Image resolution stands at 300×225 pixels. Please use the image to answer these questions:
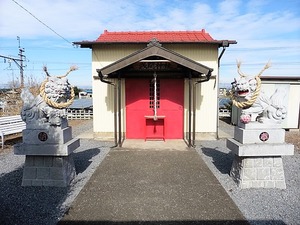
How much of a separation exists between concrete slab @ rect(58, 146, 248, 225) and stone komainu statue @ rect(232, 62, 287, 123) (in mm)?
1688

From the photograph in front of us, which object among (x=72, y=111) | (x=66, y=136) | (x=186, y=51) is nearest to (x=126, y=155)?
(x=66, y=136)

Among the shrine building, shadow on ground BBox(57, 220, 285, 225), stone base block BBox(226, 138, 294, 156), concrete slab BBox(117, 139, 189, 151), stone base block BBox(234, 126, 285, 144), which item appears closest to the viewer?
shadow on ground BBox(57, 220, 285, 225)

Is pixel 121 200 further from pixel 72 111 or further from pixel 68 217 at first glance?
pixel 72 111

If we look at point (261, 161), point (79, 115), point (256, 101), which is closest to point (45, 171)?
point (261, 161)

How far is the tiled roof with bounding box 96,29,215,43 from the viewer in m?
8.71

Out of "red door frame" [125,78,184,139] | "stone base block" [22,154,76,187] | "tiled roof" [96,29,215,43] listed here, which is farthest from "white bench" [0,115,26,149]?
"tiled roof" [96,29,215,43]

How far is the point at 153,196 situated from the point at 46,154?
232 centimetres

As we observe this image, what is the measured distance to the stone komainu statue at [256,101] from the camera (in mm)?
4113

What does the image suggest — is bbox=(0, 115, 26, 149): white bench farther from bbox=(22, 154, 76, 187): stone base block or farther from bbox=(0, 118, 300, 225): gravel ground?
bbox=(22, 154, 76, 187): stone base block

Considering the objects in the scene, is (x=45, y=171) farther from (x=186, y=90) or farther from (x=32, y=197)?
(x=186, y=90)

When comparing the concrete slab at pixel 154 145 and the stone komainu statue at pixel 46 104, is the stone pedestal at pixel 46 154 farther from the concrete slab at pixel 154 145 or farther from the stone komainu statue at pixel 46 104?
the concrete slab at pixel 154 145

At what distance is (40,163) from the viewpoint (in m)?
4.30

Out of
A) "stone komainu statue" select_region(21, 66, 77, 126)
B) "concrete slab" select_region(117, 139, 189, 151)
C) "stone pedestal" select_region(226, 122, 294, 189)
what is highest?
"stone komainu statue" select_region(21, 66, 77, 126)

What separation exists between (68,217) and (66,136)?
5.75 ft
